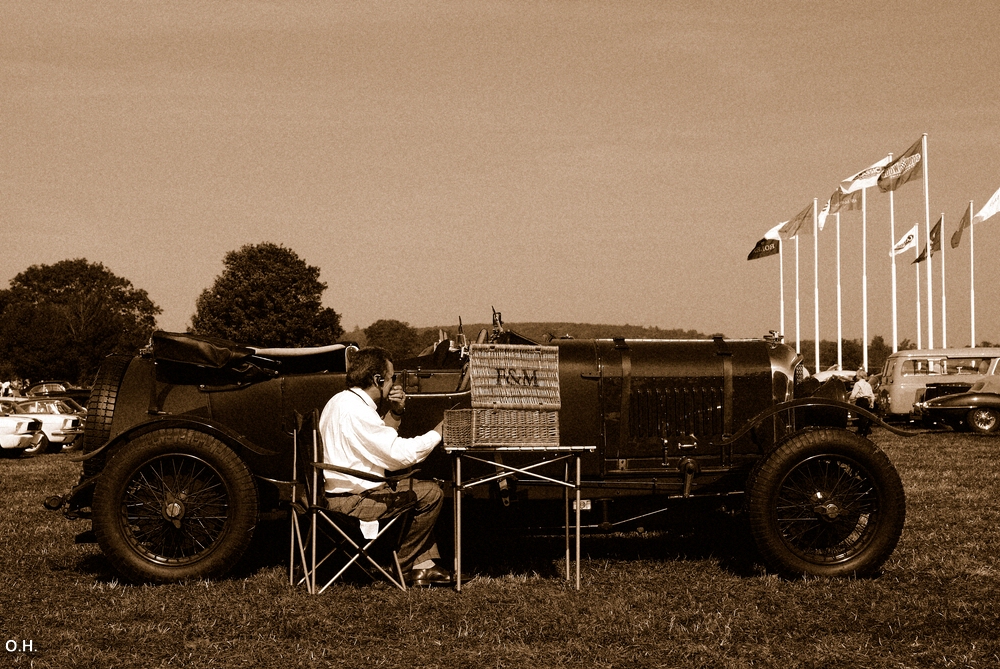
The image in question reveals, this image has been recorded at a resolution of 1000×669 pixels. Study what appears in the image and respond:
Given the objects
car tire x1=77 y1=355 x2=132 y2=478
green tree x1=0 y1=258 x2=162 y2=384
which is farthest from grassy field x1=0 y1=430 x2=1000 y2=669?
green tree x1=0 y1=258 x2=162 y2=384

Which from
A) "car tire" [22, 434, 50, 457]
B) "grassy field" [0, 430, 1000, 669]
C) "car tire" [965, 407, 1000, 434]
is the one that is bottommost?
"car tire" [22, 434, 50, 457]

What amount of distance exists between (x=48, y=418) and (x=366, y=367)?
18.7 m

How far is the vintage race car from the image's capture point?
2245 cm

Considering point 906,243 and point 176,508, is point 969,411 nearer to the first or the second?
point 906,243

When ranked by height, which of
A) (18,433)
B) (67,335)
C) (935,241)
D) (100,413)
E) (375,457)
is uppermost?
(935,241)

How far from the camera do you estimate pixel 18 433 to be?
2016 centimetres

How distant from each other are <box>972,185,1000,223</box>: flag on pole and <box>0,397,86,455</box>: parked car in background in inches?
1046

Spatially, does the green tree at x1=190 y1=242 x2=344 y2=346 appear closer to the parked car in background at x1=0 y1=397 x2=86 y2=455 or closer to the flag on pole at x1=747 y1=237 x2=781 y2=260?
the flag on pole at x1=747 y1=237 x2=781 y2=260

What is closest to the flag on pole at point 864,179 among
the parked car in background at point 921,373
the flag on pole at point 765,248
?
the flag on pole at point 765,248

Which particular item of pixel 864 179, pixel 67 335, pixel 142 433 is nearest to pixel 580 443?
pixel 142 433

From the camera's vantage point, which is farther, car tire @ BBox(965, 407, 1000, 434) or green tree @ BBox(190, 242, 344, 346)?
green tree @ BBox(190, 242, 344, 346)

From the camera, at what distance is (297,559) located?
705 cm

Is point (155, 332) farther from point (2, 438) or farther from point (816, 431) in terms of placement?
point (2, 438)

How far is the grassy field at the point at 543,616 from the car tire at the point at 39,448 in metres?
14.5
